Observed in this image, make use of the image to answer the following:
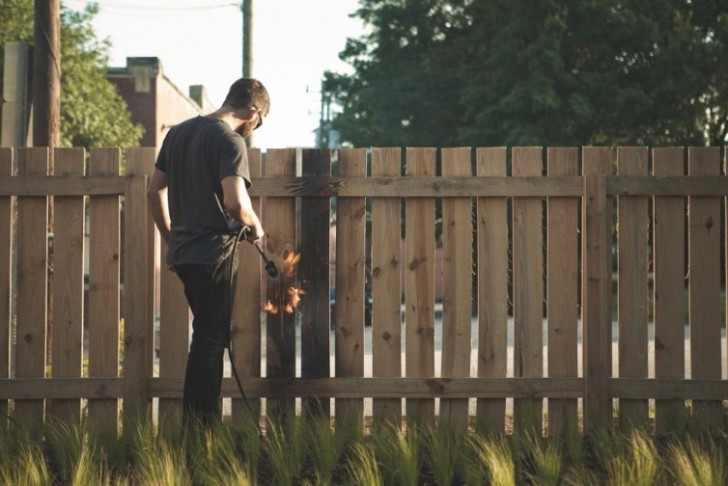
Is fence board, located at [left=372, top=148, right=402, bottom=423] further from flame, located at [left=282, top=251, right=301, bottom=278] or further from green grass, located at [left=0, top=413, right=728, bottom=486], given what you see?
green grass, located at [left=0, top=413, right=728, bottom=486]

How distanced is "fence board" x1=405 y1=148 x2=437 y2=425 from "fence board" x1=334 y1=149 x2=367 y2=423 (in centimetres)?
30

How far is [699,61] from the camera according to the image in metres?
24.8

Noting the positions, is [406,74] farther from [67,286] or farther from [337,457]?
[337,457]

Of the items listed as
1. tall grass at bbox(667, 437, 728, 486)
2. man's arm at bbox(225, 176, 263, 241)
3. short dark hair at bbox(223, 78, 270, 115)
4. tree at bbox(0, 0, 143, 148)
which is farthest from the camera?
tree at bbox(0, 0, 143, 148)

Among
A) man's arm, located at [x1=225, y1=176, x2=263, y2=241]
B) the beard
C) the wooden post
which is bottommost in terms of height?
man's arm, located at [x1=225, y1=176, x2=263, y2=241]

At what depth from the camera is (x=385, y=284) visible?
5.83 meters

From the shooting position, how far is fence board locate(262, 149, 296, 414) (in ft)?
19.0

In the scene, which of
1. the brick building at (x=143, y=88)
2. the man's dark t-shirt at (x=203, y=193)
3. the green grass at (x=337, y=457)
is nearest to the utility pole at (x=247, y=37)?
the man's dark t-shirt at (x=203, y=193)

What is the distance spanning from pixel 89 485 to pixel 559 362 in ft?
9.95

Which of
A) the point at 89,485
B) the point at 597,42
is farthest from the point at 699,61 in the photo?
the point at 89,485

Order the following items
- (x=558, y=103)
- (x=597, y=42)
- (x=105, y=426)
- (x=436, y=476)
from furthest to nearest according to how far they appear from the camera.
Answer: (x=597, y=42) → (x=558, y=103) → (x=105, y=426) → (x=436, y=476)

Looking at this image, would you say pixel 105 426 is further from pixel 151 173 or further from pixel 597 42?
pixel 597 42

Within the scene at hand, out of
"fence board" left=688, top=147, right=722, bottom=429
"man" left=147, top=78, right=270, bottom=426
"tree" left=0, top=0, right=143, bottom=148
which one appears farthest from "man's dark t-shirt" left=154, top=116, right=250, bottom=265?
"tree" left=0, top=0, right=143, bottom=148

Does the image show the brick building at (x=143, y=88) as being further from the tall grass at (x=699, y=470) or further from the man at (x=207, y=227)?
the tall grass at (x=699, y=470)
